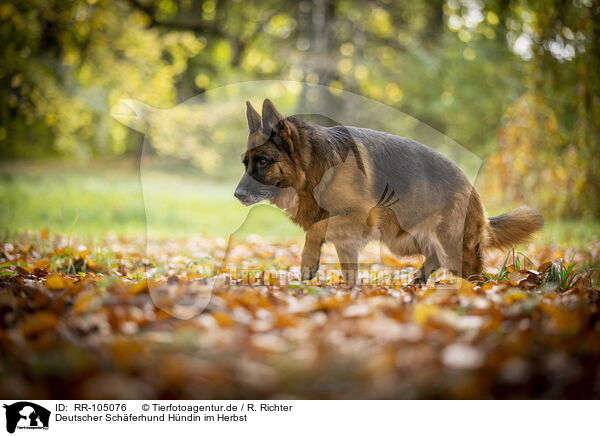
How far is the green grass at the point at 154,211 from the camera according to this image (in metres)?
6.68

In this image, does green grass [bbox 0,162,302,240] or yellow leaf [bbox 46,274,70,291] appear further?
green grass [bbox 0,162,302,240]

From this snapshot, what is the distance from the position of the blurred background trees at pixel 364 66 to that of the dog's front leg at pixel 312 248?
134 cm

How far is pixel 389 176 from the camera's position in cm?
388

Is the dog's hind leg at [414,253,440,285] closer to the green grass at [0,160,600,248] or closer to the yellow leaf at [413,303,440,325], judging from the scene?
the yellow leaf at [413,303,440,325]

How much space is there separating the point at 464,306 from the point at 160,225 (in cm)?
732

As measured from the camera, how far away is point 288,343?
187cm

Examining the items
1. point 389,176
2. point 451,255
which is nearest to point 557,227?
point 451,255

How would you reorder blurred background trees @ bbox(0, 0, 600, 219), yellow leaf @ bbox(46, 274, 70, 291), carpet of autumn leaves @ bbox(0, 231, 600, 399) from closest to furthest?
carpet of autumn leaves @ bbox(0, 231, 600, 399), yellow leaf @ bbox(46, 274, 70, 291), blurred background trees @ bbox(0, 0, 600, 219)

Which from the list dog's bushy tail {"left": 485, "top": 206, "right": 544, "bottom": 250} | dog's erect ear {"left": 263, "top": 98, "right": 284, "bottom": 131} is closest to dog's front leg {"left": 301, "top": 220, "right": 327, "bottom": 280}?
dog's erect ear {"left": 263, "top": 98, "right": 284, "bottom": 131}

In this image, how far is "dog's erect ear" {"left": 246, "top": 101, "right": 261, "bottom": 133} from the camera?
3674 millimetres
